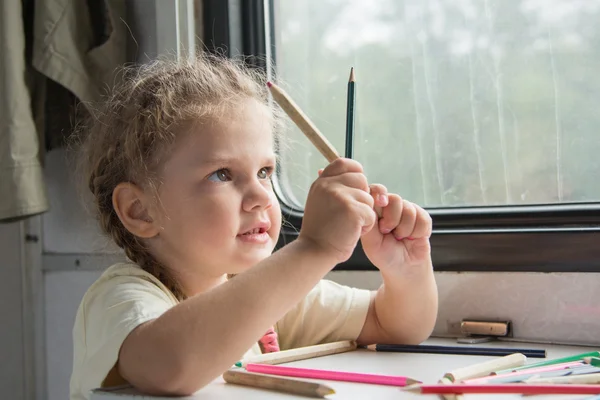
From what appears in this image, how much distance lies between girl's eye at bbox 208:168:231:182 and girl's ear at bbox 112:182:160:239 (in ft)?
0.30

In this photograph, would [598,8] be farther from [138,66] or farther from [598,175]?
[138,66]

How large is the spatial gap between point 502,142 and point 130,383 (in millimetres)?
639

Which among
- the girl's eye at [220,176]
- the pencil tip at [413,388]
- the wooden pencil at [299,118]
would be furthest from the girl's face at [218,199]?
the pencil tip at [413,388]

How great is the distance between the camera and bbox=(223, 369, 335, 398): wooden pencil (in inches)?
23.8

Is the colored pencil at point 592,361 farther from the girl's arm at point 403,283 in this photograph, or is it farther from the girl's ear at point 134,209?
the girl's ear at point 134,209

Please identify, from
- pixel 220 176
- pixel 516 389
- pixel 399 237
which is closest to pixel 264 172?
pixel 220 176

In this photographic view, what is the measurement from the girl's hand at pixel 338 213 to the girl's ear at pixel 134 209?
0.75ft

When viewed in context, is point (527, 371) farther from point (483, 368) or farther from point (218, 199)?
point (218, 199)

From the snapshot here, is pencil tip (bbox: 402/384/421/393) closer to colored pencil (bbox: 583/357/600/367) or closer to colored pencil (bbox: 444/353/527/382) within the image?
colored pencil (bbox: 444/353/527/382)

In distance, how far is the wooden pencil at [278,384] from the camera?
1.98ft

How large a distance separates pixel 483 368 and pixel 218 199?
12.9 inches

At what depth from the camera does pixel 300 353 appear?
2.66 ft

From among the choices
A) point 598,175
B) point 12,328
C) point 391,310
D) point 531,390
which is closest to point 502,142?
point 598,175

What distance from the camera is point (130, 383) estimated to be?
0.68 meters
